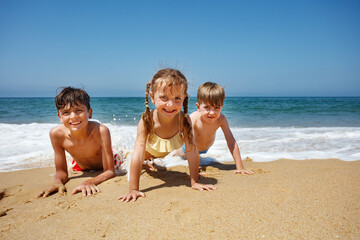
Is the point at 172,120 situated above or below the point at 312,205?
above

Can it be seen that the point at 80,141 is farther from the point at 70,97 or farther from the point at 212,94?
the point at 212,94

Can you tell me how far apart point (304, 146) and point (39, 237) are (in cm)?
482

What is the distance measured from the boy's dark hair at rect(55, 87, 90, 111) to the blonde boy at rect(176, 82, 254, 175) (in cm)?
157

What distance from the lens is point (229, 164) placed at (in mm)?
3764

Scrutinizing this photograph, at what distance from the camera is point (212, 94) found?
10.3 ft

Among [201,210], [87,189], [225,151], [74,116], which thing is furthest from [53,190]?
[225,151]

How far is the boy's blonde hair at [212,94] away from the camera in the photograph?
10.3 feet

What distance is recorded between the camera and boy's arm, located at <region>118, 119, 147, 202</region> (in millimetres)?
2134

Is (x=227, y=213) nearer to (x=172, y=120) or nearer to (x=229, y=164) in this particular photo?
(x=172, y=120)

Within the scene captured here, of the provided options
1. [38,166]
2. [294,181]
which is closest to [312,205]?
[294,181]

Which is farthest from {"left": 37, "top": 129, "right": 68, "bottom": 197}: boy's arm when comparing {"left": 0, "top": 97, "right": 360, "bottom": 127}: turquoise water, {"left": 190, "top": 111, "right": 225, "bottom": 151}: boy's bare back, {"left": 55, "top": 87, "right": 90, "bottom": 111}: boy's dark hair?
{"left": 0, "top": 97, "right": 360, "bottom": 127}: turquoise water

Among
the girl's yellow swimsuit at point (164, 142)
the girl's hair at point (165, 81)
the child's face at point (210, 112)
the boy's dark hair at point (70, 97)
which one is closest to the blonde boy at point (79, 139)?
the boy's dark hair at point (70, 97)

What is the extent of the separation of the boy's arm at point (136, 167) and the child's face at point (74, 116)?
788 millimetres

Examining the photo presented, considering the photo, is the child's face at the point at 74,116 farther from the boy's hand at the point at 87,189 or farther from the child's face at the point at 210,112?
the child's face at the point at 210,112
